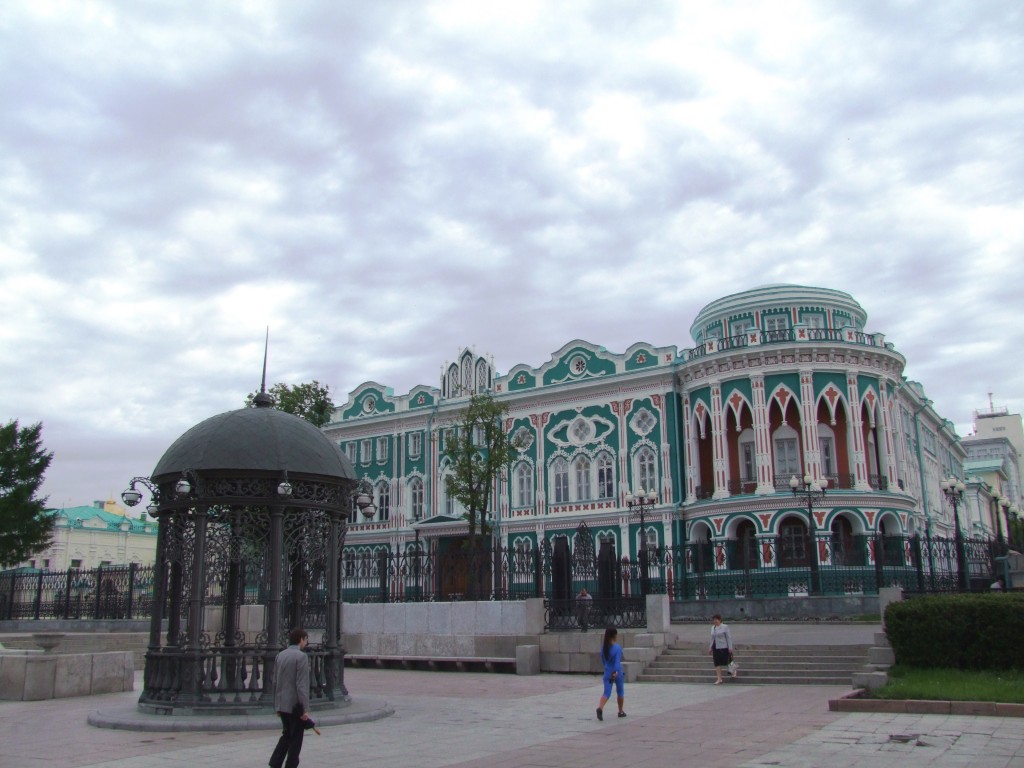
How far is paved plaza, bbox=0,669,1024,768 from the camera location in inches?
379

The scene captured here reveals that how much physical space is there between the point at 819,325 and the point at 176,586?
3402cm

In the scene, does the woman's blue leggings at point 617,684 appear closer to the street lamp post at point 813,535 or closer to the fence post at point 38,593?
the street lamp post at point 813,535

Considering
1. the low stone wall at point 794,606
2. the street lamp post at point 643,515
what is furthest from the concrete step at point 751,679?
the low stone wall at point 794,606

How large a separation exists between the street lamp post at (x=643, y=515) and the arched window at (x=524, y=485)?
20.3 ft

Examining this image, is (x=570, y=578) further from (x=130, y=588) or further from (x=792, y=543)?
(x=792, y=543)

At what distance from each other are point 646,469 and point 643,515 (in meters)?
8.38

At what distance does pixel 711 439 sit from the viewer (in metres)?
42.7

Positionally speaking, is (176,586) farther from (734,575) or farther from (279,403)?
(279,403)

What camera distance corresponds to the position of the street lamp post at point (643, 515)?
24017 millimetres

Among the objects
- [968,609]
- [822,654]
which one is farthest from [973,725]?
[822,654]

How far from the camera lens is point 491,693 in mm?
16328

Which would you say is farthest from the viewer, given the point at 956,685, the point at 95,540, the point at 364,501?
the point at 95,540

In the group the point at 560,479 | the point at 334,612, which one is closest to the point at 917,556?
the point at 334,612

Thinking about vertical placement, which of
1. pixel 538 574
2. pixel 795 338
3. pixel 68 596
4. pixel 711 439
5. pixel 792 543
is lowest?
pixel 68 596
